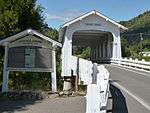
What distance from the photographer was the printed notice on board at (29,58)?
755 inches

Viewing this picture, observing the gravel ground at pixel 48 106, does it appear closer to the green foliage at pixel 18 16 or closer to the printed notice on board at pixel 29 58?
the printed notice on board at pixel 29 58

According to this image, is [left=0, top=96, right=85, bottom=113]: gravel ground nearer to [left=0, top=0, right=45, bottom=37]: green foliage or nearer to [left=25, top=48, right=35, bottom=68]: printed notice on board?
[left=25, top=48, right=35, bottom=68]: printed notice on board

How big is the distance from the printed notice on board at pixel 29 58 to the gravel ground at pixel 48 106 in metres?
2.80

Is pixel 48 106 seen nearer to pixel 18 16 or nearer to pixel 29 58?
pixel 29 58

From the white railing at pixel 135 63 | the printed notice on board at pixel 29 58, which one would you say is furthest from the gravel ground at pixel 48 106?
the white railing at pixel 135 63

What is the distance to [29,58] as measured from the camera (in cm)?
1923

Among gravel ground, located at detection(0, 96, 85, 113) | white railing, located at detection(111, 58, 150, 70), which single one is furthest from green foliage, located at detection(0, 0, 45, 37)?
gravel ground, located at detection(0, 96, 85, 113)

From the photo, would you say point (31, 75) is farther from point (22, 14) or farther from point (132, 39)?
point (132, 39)

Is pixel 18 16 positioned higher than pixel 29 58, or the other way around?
pixel 18 16

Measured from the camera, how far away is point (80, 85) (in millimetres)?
21344

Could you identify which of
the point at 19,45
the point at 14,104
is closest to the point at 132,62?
the point at 19,45

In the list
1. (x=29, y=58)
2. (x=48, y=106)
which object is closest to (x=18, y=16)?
(x=29, y=58)

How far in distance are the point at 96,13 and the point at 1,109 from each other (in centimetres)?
2458

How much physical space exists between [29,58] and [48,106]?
4834 millimetres
